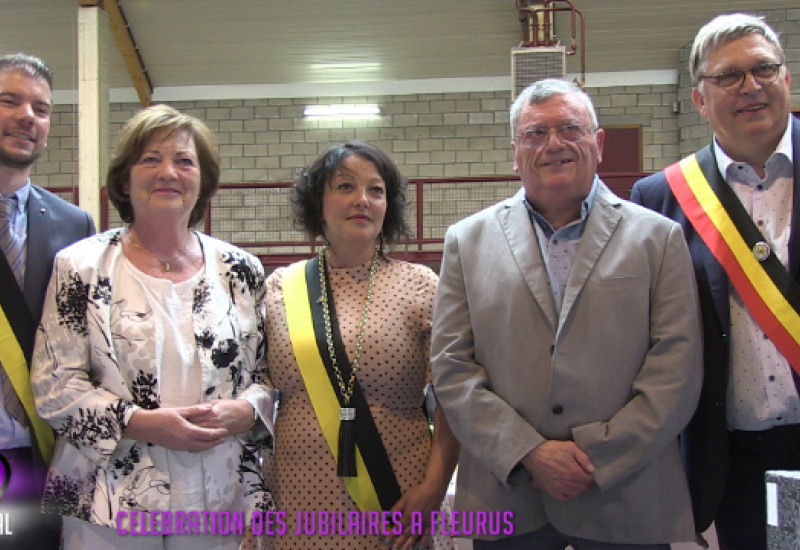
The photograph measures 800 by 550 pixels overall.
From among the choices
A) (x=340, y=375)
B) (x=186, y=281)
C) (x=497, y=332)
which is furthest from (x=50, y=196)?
(x=497, y=332)

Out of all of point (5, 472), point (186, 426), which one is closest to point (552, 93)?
point (186, 426)

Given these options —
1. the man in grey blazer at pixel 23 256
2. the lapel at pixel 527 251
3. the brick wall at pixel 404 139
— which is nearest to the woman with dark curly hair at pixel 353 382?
the lapel at pixel 527 251

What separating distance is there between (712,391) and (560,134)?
0.70m

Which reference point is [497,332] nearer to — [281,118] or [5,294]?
[5,294]

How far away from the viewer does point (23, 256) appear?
1979 mm

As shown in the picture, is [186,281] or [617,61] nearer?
[186,281]

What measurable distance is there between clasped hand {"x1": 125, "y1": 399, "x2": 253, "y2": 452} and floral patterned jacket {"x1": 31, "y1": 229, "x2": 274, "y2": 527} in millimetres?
36

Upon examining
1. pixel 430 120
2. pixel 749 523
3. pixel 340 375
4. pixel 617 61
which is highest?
pixel 617 61

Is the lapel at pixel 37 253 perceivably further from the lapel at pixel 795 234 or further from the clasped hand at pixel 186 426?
the lapel at pixel 795 234

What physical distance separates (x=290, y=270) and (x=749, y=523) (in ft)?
4.30

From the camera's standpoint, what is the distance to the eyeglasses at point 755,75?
182 centimetres

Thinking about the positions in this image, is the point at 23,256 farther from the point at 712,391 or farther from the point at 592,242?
the point at 712,391

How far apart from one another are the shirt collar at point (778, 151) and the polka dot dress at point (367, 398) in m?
0.80

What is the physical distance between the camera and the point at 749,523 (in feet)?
5.81
